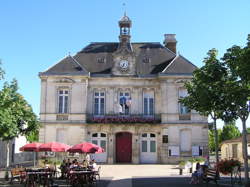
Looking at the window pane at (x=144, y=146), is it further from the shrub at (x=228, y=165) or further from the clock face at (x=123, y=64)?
the shrub at (x=228, y=165)

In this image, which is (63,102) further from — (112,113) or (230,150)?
(230,150)

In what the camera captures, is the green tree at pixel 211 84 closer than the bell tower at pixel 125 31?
Yes

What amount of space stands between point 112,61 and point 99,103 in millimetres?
4291

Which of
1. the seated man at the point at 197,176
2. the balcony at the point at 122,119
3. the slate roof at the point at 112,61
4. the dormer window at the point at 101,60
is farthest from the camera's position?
the dormer window at the point at 101,60

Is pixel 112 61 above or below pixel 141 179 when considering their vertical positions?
above

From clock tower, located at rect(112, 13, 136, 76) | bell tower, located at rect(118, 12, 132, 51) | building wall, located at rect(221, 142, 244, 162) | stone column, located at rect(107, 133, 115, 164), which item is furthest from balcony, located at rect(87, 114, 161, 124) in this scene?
building wall, located at rect(221, 142, 244, 162)

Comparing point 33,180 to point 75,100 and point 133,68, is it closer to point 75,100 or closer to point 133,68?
point 75,100

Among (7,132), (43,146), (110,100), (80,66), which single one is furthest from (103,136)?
(7,132)

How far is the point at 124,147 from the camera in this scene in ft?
104

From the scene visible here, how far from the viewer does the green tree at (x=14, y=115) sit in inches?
606

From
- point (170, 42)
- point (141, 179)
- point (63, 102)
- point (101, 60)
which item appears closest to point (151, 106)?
point (101, 60)

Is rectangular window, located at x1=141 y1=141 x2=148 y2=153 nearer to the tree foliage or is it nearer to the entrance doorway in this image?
the entrance doorway

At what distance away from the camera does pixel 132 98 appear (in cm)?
3222

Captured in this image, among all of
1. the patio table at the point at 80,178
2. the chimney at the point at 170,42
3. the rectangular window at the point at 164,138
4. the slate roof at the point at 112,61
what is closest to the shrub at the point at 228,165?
the patio table at the point at 80,178
